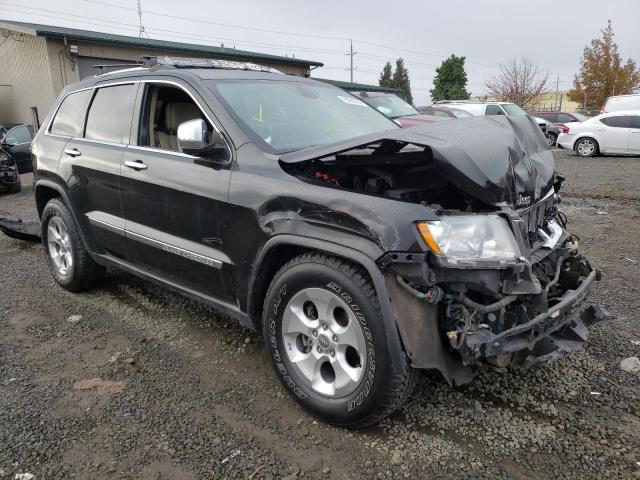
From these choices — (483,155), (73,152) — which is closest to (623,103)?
(483,155)

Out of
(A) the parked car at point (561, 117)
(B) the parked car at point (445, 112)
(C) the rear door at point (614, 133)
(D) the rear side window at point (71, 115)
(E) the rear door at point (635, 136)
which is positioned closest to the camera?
(D) the rear side window at point (71, 115)

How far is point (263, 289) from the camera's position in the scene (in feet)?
9.79

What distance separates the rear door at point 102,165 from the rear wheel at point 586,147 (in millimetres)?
15348

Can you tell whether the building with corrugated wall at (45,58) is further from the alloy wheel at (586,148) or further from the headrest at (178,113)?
the headrest at (178,113)

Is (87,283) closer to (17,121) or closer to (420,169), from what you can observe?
(420,169)

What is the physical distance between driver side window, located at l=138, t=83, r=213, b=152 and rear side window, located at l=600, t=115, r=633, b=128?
50.0ft

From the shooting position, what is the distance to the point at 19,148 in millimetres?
12711

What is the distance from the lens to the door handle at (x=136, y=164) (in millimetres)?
3555

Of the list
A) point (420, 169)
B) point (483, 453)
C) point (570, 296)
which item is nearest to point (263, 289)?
point (420, 169)

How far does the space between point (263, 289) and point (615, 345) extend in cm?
240

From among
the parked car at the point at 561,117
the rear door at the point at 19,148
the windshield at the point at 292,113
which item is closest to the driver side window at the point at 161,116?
the windshield at the point at 292,113

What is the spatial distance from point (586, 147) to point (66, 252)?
613 inches

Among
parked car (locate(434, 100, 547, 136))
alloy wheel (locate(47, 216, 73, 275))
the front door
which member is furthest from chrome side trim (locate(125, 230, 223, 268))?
parked car (locate(434, 100, 547, 136))

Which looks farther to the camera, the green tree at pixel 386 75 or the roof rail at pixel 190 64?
the green tree at pixel 386 75
